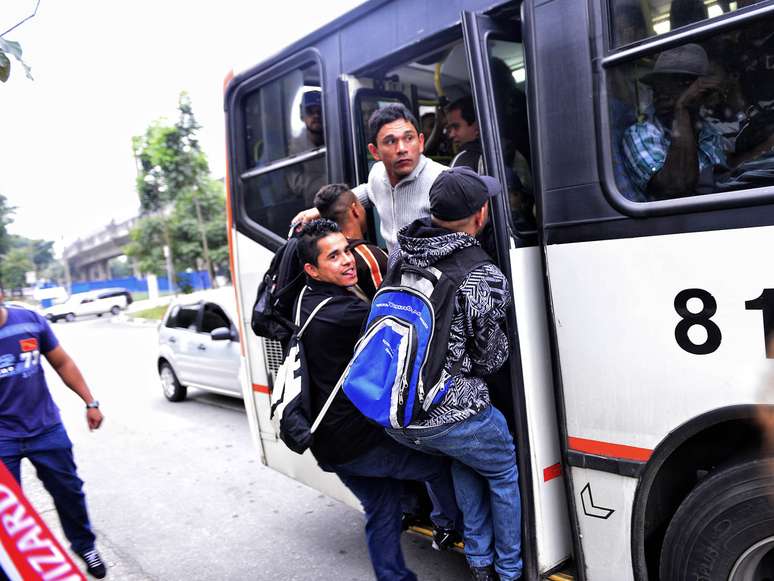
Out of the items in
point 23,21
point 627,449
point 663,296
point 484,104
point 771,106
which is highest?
point 23,21

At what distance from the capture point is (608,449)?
2.39 meters

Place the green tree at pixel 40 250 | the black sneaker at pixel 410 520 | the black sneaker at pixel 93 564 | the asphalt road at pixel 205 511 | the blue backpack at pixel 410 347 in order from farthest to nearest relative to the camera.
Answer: the green tree at pixel 40 250, the asphalt road at pixel 205 511, the black sneaker at pixel 93 564, the black sneaker at pixel 410 520, the blue backpack at pixel 410 347

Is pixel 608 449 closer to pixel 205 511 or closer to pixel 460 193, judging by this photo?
pixel 460 193

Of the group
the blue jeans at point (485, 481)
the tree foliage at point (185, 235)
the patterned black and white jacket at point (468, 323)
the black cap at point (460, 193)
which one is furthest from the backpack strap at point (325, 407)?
the tree foliage at point (185, 235)

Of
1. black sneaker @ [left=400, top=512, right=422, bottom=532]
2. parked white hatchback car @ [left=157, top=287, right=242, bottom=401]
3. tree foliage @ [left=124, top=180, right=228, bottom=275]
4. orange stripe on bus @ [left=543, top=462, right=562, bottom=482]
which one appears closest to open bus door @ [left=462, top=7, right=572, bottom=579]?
orange stripe on bus @ [left=543, top=462, right=562, bottom=482]

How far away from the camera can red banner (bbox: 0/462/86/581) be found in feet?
6.59

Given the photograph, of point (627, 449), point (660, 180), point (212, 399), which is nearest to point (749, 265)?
point (660, 180)

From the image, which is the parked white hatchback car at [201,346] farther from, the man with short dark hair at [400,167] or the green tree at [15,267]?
the green tree at [15,267]

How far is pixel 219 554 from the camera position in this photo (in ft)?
14.0

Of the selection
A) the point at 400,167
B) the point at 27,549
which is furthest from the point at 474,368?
the point at 27,549

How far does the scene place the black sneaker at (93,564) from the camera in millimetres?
3779

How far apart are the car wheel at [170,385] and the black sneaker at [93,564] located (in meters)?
5.65

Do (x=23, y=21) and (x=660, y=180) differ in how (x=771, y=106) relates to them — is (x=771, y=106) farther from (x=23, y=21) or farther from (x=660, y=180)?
(x=23, y=21)

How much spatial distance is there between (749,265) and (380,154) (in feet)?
5.36
